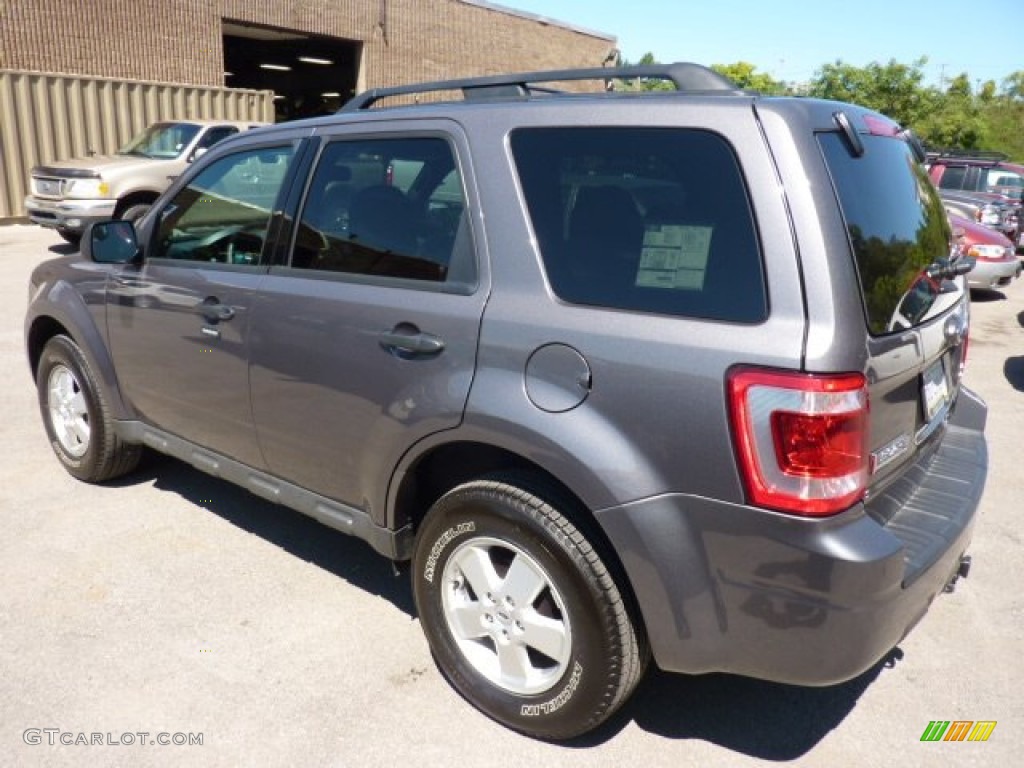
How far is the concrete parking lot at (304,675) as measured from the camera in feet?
8.72

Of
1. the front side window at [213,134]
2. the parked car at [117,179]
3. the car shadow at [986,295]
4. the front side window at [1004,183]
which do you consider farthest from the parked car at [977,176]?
the parked car at [117,179]

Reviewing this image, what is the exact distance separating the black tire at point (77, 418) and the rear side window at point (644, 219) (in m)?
2.76

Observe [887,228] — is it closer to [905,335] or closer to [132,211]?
[905,335]

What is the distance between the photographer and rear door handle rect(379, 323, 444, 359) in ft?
8.71

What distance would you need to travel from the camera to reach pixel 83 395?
14.2 feet

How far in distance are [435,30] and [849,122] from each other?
24.5m

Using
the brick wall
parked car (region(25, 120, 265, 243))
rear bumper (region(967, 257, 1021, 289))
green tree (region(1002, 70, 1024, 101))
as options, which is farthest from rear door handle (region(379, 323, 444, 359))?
green tree (region(1002, 70, 1024, 101))

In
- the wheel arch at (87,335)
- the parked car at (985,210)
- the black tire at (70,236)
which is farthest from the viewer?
the parked car at (985,210)

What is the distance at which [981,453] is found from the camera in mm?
3025

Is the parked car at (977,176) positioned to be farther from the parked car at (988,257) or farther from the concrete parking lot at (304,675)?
the concrete parking lot at (304,675)

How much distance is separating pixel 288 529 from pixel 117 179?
956cm

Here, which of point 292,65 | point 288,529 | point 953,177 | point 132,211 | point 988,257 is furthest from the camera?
point 292,65

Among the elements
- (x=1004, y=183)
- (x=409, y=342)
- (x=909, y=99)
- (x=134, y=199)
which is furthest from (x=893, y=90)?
(x=409, y=342)

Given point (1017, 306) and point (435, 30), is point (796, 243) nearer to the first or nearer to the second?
point (1017, 306)
